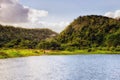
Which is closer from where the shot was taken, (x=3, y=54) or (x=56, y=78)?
(x=56, y=78)

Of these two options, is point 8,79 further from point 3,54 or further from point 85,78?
point 3,54

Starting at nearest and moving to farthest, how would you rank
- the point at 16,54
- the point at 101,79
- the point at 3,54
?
the point at 101,79
the point at 3,54
the point at 16,54

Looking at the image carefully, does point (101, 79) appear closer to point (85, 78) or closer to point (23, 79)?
point (85, 78)

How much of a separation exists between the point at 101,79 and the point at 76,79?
5364mm

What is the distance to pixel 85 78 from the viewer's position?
224ft

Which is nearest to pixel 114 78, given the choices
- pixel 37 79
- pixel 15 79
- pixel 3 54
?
pixel 37 79

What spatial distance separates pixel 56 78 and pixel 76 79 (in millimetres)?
4689

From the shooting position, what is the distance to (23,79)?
2662 inches

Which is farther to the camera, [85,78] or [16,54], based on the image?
[16,54]

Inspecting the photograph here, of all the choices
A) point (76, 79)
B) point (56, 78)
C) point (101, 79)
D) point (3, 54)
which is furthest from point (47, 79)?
point (3, 54)

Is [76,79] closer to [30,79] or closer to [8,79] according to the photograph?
[30,79]

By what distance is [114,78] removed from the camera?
6731 centimetres

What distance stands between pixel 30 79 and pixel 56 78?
5.72 m

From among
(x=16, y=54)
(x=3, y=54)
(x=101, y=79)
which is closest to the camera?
(x=101, y=79)
